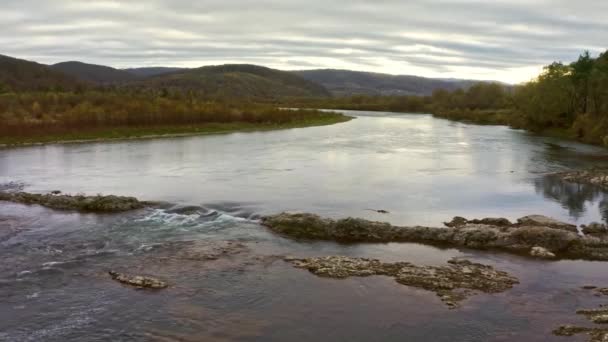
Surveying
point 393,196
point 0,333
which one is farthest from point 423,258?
point 0,333

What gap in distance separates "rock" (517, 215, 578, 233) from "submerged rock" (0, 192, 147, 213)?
12740 millimetres

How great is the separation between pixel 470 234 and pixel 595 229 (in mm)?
4130

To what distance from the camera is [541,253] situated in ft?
48.6

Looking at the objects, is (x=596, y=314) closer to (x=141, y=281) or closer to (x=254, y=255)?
(x=254, y=255)

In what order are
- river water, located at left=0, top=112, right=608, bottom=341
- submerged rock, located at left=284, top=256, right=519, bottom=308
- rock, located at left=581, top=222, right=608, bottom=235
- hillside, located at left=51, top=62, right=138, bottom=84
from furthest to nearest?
1. hillside, located at left=51, top=62, right=138, bottom=84
2. rock, located at left=581, top=222, right=608, bottom=235
3. submerged rock, located at left=284, top=256, right=519, bottom=308
4. river water, located at left=0, top=112, right=608, bottom=341

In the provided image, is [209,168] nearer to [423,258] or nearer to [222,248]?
[222,248]

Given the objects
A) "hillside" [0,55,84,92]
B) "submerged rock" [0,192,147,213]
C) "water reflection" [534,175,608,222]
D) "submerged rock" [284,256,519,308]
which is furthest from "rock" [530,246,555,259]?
"hillside" [0,55,84,92]

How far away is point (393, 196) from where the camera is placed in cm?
2269

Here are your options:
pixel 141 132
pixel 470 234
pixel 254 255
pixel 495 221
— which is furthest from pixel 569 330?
pixel 141 132

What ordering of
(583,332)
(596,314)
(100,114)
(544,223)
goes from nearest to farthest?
(583,332)
(596,314)
(544,223)
(100,114)

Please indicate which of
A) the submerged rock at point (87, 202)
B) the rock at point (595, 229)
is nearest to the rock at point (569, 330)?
the rock at point (595, 229)

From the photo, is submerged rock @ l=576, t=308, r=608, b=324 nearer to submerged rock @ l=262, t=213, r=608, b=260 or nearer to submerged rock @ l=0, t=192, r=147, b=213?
submerged rock @ l=262, t=213, r=608, b=260

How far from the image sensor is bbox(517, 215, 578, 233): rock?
17.0 meters

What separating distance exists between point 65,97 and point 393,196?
4447 centimetres
